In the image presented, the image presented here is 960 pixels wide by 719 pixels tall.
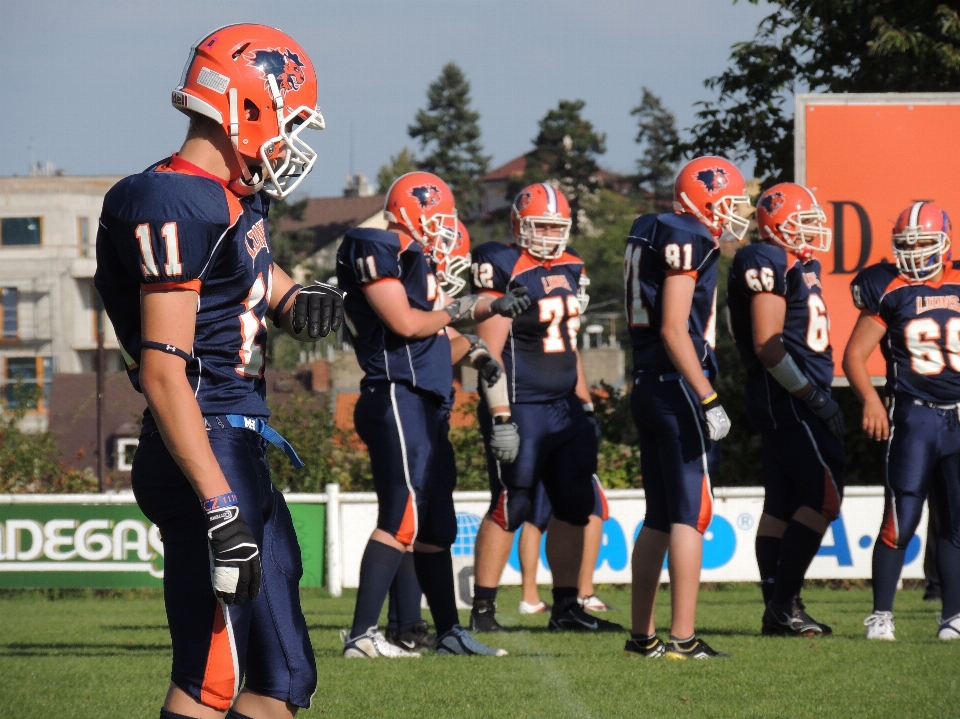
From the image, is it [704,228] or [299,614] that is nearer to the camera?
[299,614]

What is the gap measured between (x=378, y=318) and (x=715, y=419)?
1.65m

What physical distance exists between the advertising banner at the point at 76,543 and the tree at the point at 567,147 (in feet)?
211

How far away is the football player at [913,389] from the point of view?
249 inches

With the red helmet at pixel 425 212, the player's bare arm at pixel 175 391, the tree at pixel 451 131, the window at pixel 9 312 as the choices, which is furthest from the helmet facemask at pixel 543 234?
the tree at pixel 451 131

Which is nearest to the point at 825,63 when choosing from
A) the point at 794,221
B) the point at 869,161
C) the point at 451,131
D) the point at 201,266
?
the point at 869,161

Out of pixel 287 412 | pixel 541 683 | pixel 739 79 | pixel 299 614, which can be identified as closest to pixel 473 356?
pixel 541 683

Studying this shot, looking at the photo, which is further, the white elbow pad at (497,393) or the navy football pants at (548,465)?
the navy football pants at (548,465)

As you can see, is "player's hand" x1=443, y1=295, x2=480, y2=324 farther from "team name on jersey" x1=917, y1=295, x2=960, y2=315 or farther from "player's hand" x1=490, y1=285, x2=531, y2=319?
"team name on jersey" x1=917, y1=295, x2=960, y2=315

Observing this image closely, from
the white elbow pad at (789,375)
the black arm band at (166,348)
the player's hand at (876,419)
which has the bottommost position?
the player's hand at (876,419)

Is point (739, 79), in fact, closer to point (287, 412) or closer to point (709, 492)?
point (287, 412)

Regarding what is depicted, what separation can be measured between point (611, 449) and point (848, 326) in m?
2.54

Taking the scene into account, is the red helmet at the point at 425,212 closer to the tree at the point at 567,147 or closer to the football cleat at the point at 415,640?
the football cleat at the point at 415,640

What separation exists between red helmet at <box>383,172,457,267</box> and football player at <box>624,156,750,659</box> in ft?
3.24

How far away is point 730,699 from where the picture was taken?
4.61 meters
